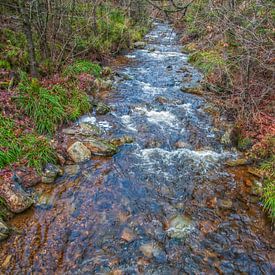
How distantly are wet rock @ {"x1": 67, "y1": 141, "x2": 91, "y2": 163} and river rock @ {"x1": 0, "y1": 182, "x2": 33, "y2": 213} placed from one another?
1.38 meters

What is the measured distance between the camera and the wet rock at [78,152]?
5.72 metres

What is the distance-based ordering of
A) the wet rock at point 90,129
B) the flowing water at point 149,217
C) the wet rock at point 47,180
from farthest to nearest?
the wet rock at point 90,129
the wet rock at point 47,180
the flowing water at point 149,217

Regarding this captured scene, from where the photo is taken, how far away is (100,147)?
19.9 ft

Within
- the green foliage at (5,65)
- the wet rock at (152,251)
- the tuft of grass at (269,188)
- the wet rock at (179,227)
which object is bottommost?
the wet rock at (179,227)

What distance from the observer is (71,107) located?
24.3 feet

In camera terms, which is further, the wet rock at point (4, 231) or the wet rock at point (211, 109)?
the wet rock at point (211, 109)

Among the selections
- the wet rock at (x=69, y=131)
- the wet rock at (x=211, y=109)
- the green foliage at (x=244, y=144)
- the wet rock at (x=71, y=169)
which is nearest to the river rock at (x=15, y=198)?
the wet rock at (x=71, y=169)

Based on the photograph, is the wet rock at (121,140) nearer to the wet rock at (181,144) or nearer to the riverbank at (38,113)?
the riverbank at (38,113)

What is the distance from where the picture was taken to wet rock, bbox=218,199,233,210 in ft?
15.5

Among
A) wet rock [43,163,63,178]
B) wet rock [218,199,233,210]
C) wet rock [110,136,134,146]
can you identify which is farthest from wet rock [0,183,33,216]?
wet rock [218,199,233,210]

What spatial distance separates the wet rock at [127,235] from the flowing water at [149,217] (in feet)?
0.05

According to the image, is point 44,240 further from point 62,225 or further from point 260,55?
point 260,55

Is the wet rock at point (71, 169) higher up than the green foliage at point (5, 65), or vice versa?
the green foliage at point (5, 65)

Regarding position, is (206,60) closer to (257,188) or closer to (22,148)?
(257,188)
